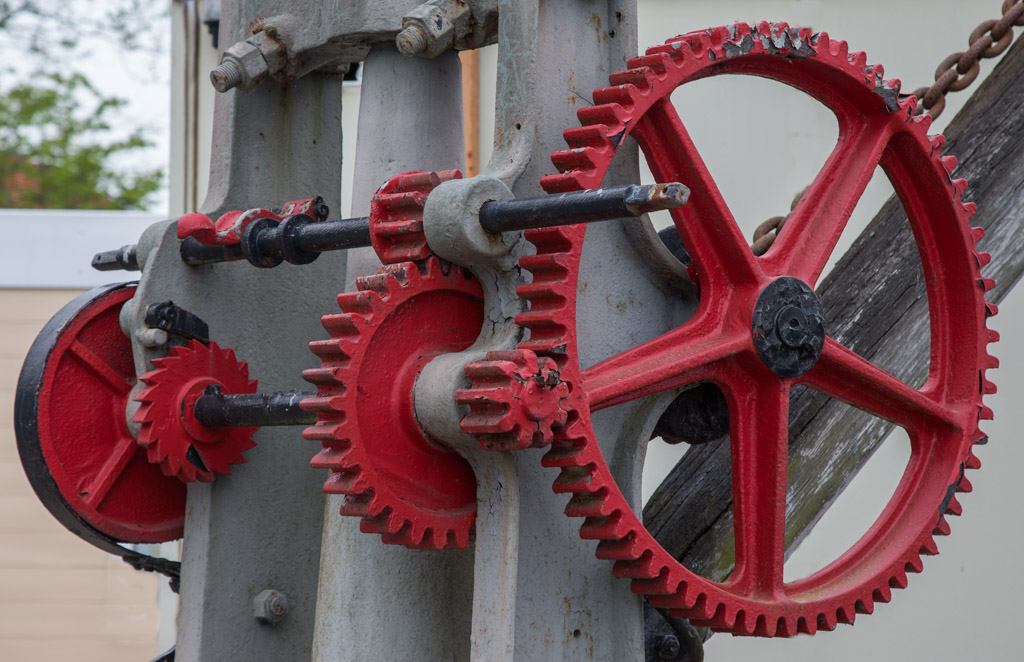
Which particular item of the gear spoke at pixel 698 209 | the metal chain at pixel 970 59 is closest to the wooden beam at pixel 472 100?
the metal chain at pixel 970 59

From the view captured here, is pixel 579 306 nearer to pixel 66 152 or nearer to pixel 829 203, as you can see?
pixel 829 203

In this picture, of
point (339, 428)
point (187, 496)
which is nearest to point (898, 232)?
point (339, 428)

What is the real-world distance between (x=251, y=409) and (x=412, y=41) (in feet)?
2.28

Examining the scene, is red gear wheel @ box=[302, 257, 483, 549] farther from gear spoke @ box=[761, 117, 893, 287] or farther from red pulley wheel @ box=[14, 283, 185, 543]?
red pulley wheel @ box=[14, 283, 185, 543]

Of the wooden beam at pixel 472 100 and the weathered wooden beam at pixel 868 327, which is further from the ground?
the wooden beam at pixel 472 100

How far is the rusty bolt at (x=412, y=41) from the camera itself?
2037mm

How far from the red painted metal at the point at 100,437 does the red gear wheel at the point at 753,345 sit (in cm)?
106

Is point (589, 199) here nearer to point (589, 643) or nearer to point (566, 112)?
point (566, 112)

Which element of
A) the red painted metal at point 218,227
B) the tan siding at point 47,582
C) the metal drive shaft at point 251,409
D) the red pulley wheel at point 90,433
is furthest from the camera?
the tan siding at point 47,582

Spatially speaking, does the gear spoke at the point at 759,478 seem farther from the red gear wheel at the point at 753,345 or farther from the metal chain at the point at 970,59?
the metal chain at the point at 970,59

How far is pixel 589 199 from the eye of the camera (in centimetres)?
156

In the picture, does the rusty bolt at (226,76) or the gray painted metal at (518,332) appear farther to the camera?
the rusty bolt at (226,76)

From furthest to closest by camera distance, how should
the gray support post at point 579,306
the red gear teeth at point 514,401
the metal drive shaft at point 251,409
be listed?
the metal drive shaft at point 251,409 → the gray support post at point 579,306 → the red gear teeth at point 514,401

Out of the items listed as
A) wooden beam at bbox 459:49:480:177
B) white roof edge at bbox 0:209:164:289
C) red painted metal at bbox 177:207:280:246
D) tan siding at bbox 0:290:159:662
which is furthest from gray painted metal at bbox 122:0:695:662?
tan siding at bbox 0:290:159:662
